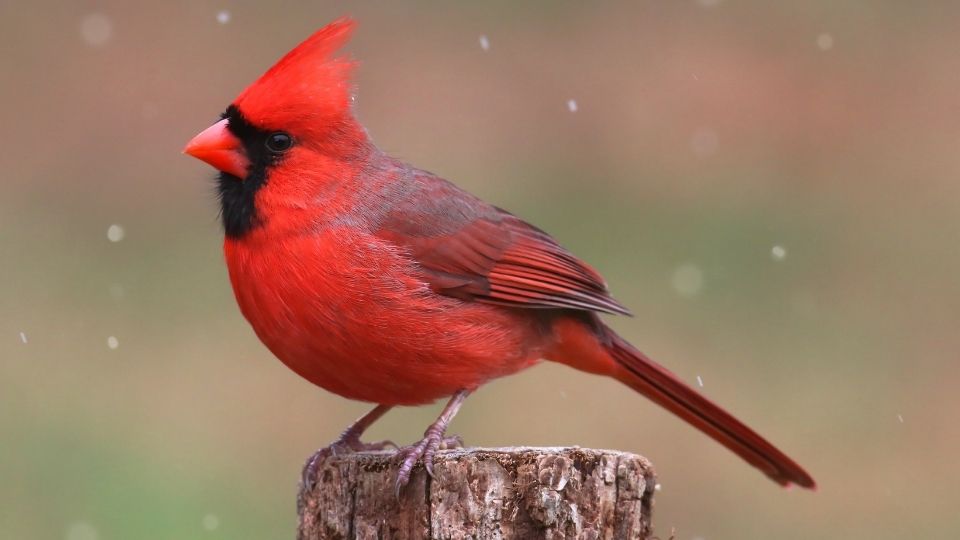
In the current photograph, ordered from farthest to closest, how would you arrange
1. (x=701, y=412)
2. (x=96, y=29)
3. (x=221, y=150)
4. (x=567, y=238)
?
(x=96, y=29)
(x=567, y=238)
(x=701, y=412)
(x=221, y=150)

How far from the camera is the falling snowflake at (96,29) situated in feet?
24.5

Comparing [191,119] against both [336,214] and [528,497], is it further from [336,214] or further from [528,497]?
[528,497]

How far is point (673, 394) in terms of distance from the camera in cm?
404

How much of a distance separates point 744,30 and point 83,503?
4.06m

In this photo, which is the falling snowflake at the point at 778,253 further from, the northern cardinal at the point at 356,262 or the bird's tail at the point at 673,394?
the northern cardinal at the point at 356,262

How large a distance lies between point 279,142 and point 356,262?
324 mm

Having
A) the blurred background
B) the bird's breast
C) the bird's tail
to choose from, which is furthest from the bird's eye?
the blurred background

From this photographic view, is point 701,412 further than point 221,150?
Yes

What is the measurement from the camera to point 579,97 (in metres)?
7.23

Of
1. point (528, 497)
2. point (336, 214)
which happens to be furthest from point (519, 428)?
point (528, 497)

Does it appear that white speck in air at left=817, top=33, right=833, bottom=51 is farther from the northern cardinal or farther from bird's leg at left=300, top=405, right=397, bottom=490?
bird's leg at left=300, top=405, right=397, bottom=490

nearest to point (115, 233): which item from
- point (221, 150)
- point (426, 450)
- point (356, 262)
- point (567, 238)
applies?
point (567, 238)

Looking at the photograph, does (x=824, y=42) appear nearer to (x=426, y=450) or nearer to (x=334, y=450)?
(x=334, y=450)

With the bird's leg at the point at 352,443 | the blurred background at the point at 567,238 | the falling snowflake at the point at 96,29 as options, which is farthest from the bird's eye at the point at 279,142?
the falling snowflake at the point at 96,29
